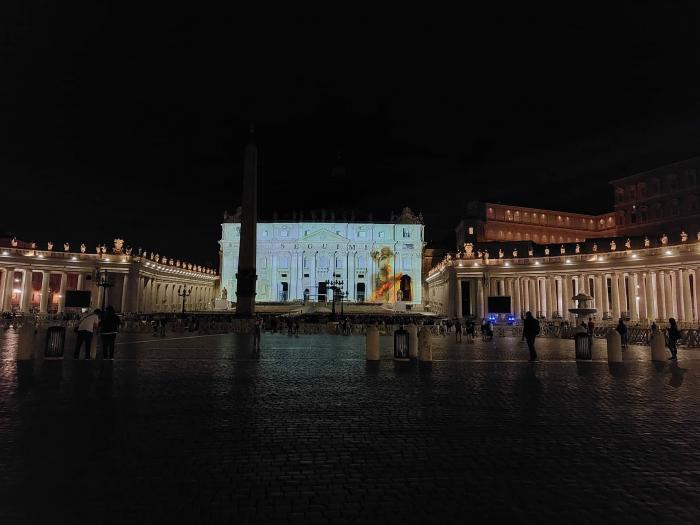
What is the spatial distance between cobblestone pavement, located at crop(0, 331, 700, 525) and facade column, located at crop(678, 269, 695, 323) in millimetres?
45188

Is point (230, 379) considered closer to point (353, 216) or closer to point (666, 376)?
point (666, 376)

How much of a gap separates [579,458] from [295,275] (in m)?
100

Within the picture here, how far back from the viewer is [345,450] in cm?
651

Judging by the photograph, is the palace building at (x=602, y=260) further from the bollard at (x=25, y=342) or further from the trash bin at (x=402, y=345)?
the bollard at (x=25, y=342)

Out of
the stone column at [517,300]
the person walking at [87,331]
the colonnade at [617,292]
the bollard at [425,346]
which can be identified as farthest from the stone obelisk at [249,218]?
the stone column at [517,300]

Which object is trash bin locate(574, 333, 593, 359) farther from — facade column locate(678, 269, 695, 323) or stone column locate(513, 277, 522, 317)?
stone column locate(513, 277, 522, 317)

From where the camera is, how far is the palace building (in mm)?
53438

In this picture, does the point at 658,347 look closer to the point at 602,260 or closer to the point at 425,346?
the point at 425,346

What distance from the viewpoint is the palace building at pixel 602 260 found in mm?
53438

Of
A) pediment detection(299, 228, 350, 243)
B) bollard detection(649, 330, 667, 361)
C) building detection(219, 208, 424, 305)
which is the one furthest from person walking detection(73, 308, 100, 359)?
pediment detection(299, 228, 350, 243)

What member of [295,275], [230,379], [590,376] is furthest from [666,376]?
[295,275]

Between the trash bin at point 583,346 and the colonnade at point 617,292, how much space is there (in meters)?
39.5

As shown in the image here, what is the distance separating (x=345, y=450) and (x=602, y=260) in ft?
203

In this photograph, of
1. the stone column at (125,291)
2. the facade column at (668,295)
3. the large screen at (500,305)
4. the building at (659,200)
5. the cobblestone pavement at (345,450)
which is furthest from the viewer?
the stone column at (125,291)
